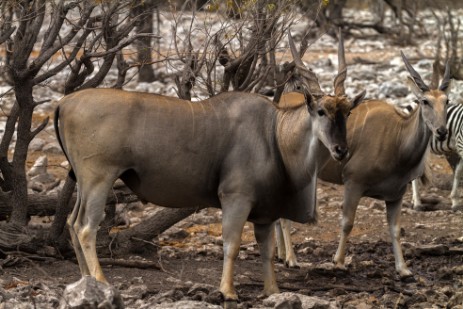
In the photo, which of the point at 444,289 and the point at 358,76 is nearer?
the point at 444,289

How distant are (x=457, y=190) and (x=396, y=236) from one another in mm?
3042

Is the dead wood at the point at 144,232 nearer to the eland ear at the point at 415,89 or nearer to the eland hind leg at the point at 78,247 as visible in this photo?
the eland hind leg at the point at 78,247

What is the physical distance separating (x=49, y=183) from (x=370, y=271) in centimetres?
425

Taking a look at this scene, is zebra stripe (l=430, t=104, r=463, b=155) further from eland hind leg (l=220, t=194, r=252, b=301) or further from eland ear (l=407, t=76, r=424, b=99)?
eland hind leg (l=220, t=194, r=252, b=301)

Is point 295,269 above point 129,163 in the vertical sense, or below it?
below

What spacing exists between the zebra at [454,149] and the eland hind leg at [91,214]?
5.01m

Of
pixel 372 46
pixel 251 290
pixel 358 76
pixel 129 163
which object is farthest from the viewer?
pixel 372 46

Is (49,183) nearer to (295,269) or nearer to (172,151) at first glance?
(295,269)

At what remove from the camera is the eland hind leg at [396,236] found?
774 centimetres

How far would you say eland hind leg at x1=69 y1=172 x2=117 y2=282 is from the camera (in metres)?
6.29

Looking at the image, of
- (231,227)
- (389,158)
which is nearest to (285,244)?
(389,158)

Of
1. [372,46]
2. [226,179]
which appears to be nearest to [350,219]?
[226,179]

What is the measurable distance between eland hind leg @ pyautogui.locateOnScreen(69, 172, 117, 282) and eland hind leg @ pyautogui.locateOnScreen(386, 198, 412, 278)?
2.50 m

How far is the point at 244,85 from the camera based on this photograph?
8.03m
